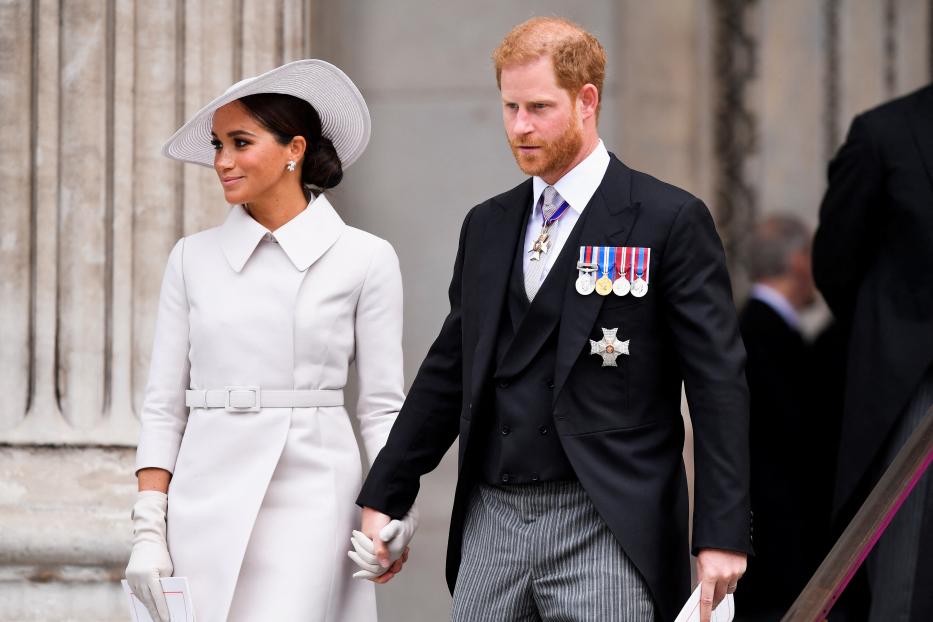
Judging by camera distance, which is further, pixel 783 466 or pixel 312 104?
pixel 783 466

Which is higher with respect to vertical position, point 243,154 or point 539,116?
point 539,116

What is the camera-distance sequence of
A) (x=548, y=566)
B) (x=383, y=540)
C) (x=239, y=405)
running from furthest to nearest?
(x=239, y=405) < (x=383, y=540) < (x=548, y=566)

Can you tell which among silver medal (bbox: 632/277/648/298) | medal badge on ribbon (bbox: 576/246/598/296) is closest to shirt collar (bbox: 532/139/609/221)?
medal badge on ribbon (bbox: 576/246/598/296)

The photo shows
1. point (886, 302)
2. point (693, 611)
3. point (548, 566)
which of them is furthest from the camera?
point (886, 302)

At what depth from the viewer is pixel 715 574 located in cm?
317

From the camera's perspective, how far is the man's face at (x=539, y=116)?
3.31 meters

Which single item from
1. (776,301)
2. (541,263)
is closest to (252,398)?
(541,263)

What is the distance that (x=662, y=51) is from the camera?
6531 millimetres

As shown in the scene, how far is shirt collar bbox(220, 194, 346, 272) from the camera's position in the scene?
386 cm

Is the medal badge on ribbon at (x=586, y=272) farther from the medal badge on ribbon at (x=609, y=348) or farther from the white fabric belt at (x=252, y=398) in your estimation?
the white fabric belt at (x=252, y=398)

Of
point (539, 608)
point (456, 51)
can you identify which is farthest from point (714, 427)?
point (456, 51)

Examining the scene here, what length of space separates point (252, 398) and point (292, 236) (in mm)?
415

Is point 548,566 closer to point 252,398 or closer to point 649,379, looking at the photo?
point 649,379

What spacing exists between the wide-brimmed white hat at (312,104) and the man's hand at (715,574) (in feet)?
4.78
